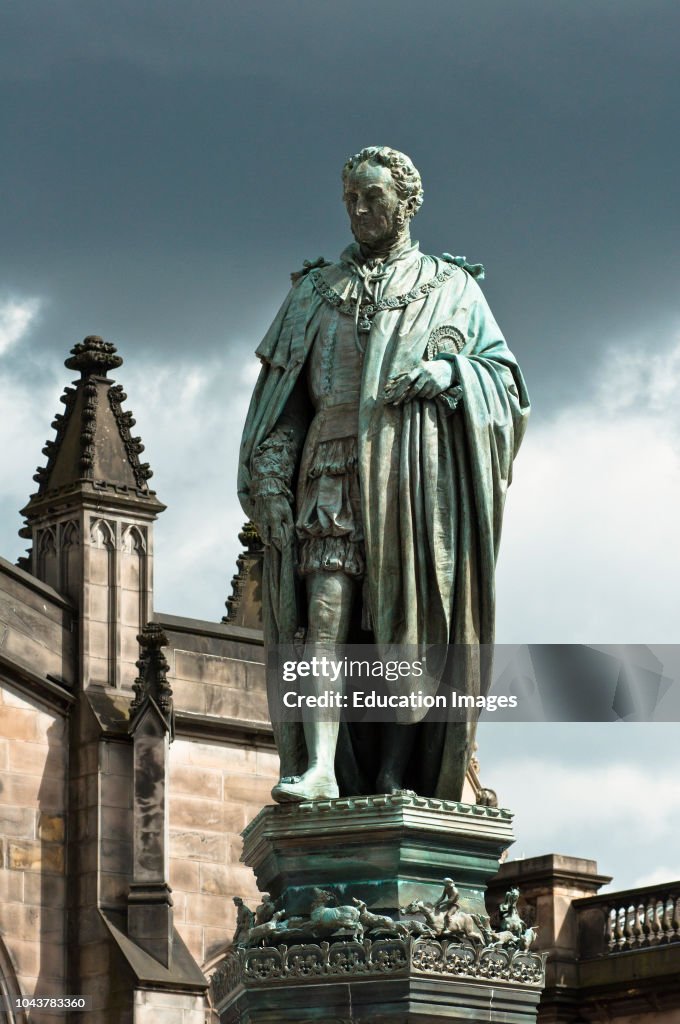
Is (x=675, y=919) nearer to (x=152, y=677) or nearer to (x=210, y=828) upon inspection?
(x=210, y=828)

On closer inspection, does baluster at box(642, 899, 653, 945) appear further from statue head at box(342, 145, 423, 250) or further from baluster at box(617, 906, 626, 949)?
statue head at box(342, 145, 423, 250)

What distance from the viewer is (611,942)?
32.1 metres

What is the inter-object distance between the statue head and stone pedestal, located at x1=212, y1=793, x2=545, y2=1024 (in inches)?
82.9

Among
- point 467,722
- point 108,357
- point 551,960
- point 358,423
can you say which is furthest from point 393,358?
point 551,960

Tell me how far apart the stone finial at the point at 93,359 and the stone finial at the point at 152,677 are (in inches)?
127

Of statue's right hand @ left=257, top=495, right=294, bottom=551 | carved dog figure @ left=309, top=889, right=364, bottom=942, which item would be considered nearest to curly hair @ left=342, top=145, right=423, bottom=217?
statue's right hand @ left=257, top=495, right=294, bottom=551

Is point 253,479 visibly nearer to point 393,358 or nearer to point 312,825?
point 393,358

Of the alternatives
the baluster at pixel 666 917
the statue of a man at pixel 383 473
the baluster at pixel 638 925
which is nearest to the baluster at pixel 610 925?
the baluster at pixel 638 925

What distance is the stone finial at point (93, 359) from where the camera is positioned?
27797 millimetres

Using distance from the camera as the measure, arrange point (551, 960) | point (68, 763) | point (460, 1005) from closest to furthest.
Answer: point (460, 1005), point (68, 763), point (551, 960)

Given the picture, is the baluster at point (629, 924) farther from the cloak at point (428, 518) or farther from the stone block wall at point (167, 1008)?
the cloak at point (428, 518)

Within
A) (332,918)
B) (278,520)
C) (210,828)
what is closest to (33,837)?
(210,828)

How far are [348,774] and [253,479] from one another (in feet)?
3.58

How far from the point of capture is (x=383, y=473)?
28.7 feet
